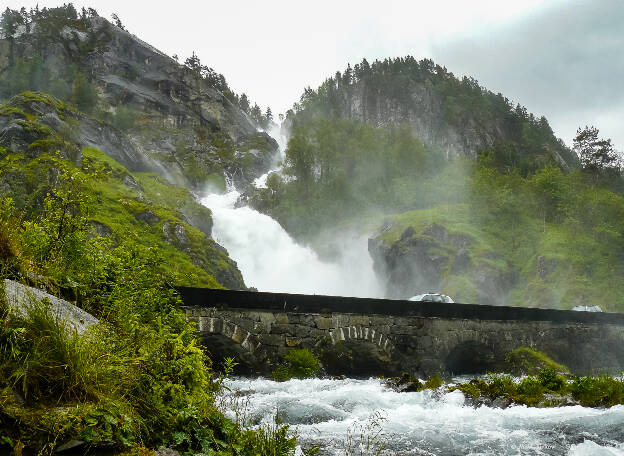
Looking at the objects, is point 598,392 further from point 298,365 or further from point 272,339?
point 272,339

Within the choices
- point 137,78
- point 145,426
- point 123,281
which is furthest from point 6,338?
point 137,78

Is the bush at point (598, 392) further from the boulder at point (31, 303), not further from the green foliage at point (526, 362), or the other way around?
the boulder at point (31, 303)

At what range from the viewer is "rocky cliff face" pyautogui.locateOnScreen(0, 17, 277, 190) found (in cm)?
6838

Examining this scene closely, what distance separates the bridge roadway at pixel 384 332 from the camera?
14375 millimetres

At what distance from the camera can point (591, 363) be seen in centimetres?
2239

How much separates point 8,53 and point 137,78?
18.7 metres

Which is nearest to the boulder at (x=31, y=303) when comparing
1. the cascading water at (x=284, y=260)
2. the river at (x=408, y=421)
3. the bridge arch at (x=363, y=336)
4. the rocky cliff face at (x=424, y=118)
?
the river at (x=408, y=421)

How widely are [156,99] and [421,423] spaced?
7558 centimetres

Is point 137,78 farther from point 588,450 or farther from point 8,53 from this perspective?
point 588,450

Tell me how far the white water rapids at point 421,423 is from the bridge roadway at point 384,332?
202 cm

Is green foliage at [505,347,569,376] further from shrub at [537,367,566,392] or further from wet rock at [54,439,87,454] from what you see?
wet rock at [54,439,87,454]

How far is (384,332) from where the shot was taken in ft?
54.2

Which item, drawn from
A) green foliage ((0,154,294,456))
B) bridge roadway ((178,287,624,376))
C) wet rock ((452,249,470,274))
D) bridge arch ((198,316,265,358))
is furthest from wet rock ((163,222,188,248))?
wet rock ((452,249,470,274))

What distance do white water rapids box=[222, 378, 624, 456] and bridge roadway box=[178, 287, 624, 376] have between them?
2024 mm
